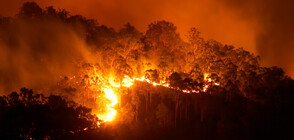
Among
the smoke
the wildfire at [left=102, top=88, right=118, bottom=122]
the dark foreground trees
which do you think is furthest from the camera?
the smoke

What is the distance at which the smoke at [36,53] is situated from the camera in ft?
57.8

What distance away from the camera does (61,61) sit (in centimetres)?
1866

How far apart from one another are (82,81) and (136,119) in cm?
304

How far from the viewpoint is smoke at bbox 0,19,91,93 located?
57.8 feet

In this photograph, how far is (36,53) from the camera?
19.1m

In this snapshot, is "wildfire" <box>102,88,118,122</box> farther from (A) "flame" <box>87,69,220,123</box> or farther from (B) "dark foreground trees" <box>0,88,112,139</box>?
(B) "dark foreground trees" <box>0,88,112,139</box>

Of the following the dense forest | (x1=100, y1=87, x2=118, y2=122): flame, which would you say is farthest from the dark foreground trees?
(x1=100, y1=87, x2=118, y2=122): flame

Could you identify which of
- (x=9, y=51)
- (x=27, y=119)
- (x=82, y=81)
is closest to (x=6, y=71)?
(x=9, y=51)

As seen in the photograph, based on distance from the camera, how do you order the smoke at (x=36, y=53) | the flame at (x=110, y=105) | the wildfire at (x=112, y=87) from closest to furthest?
1. the flame at (x=110, y=105)
2. the wildfire at (x=112, y=87)
3. the smoke at (x=36, y=53)

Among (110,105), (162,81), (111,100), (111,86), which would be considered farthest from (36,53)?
(162,81)

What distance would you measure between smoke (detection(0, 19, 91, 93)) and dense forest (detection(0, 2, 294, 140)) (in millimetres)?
61

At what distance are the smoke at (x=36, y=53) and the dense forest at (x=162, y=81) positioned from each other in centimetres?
6

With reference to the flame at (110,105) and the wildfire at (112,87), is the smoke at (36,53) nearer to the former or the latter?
the wildfire at (112,87)

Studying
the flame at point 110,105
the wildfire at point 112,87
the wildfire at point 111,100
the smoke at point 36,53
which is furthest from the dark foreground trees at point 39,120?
the smoke at point 36,53
